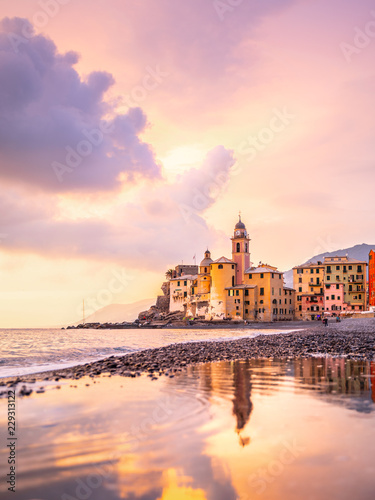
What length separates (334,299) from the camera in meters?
120

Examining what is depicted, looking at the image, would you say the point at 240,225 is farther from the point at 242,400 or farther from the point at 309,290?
the point at 242,400

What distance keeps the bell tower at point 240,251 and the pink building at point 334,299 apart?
23.9m

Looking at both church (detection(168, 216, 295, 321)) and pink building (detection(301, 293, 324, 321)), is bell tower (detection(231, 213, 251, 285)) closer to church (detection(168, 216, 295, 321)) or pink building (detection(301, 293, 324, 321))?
church (detection(168, 216, 295, 321))

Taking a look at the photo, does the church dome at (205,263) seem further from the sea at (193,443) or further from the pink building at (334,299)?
the sea at (193,443)

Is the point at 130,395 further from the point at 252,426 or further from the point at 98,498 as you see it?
the point at 98,498

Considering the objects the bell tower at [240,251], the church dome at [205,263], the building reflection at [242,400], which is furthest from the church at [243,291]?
the building reflection at [242,400]

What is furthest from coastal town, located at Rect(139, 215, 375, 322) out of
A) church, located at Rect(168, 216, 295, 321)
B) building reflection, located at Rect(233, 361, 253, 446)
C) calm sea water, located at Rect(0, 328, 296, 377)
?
building reflection, located at Rect(233, 361, 253, 446)

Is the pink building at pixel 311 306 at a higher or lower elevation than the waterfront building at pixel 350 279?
lower

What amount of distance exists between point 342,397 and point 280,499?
6830 millimetres

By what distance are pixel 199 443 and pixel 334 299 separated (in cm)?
12044

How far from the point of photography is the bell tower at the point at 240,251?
427 ft

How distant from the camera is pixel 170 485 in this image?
5727 mm

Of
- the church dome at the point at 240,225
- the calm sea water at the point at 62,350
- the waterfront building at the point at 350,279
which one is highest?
the church dome at the point at 240,225

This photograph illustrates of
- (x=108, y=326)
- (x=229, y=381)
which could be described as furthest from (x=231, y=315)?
(x=229, y=381)
